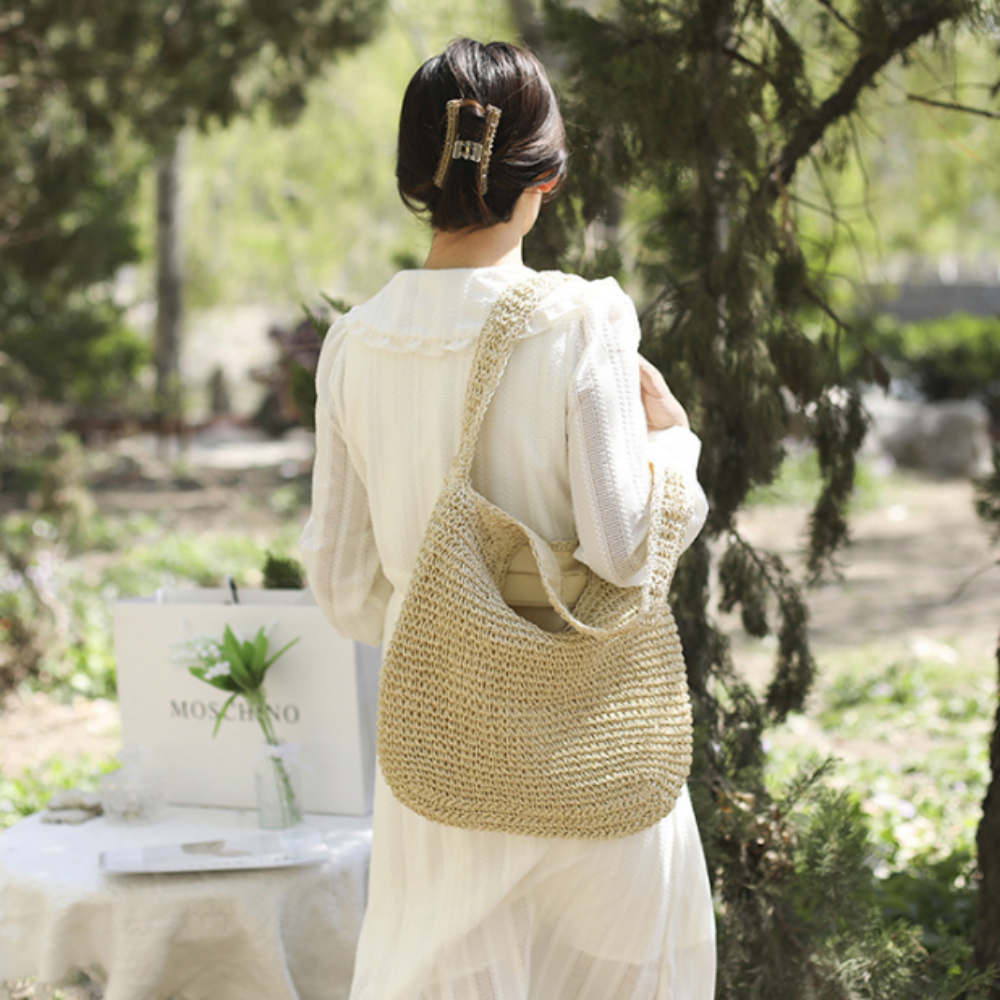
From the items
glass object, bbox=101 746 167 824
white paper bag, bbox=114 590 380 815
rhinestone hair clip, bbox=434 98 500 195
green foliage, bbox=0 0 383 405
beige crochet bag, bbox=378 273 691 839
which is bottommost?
glass object, bbox=101 746 167 824

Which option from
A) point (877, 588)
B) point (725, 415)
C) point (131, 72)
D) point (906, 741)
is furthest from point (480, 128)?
point (877, 588)

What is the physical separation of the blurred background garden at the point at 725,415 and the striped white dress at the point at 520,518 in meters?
0.71

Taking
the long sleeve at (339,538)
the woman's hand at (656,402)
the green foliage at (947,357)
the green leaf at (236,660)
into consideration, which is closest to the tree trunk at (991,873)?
the woman's hand at (656,402)

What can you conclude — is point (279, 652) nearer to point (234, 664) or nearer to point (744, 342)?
point (234, 664)

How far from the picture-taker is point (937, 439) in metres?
12.4

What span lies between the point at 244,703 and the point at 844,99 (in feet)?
6.13

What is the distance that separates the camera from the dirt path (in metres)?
5.18

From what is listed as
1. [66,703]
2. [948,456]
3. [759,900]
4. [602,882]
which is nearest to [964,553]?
[948,456]

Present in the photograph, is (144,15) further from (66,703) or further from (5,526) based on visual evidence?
(5,526)

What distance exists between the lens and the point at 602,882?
170 cm

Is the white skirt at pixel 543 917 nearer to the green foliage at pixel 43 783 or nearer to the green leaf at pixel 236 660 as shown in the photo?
the green leaf at pixel 236 660

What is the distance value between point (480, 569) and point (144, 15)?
5324mm

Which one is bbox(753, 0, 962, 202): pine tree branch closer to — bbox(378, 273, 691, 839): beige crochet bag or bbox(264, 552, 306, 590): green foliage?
bbox(378, 273, 691, 839): beige crochet bag

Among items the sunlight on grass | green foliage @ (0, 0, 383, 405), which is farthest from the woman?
green foliage @ (0, 0, 383, 405)
